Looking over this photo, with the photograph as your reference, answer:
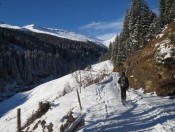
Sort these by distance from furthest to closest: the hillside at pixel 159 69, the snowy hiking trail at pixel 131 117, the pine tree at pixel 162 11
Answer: the pine tree at pixel 162 11, the hillside at pixel 159 69, the snowy hiking trail at pixel 131 117

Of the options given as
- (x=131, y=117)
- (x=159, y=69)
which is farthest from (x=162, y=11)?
(x=131, y=117)

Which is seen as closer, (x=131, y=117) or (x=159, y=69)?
(x=131, y=117)

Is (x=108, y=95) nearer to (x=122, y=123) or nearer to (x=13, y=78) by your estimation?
(x=122, y=123)

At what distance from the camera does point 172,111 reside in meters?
17.6

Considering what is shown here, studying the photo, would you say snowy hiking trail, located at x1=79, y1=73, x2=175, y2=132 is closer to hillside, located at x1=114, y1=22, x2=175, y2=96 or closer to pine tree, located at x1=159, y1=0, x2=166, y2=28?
hillside, located at x1=114, y1=22, x2=175, y2=96

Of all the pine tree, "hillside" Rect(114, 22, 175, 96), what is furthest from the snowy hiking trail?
the pine tree

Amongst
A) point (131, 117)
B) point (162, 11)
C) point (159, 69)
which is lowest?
point (131, 117)

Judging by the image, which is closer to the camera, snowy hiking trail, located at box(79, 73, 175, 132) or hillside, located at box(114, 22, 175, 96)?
snowy hiking trail, located at box(79, 73, 175, 132)

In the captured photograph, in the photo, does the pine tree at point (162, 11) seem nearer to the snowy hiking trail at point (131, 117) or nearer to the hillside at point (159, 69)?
the hillside at point (159, 69)

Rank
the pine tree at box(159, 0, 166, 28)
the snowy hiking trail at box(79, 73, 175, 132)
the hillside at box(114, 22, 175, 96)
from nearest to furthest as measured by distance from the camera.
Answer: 1. the snowy hiking trail at box(79, 73, 175, 132)
2. the hillside at box(114, 22, 175, 96)
3. the pine tree at box(159, 0, 166, 28)

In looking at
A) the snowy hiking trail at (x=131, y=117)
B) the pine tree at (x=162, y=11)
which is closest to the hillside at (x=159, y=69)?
the snowy hiking trail at (x=131, y=117)

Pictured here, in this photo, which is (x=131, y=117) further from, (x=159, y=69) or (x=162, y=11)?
(x=162, y=11)

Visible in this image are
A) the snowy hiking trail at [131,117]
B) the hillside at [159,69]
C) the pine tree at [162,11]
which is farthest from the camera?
the pine tree at [162,11]

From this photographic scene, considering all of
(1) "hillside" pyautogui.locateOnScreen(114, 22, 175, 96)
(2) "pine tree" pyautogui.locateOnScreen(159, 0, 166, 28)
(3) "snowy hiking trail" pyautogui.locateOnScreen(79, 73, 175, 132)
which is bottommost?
(3) "snowy hiking trail" pyautogui.locateOnScreen(79, 73, 175, 132)
